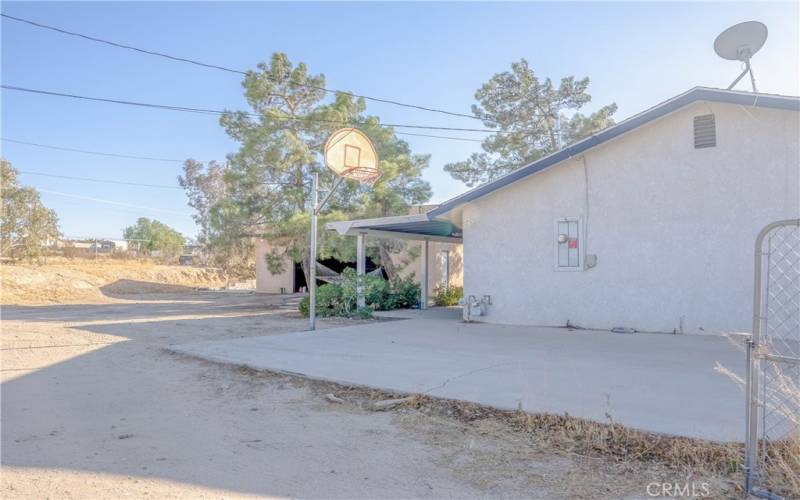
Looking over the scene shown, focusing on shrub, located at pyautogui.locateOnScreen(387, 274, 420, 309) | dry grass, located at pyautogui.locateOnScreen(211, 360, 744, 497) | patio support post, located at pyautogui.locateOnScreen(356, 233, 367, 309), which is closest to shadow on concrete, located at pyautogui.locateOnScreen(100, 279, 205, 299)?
shrub, located at pyautogui.locateOnScreen(387, 274, 420, 309)

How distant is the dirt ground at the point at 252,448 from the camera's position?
305 cm

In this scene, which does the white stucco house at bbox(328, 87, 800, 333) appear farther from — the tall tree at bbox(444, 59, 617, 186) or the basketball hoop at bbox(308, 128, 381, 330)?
the tall tree at bbox(444, 59, 617, 186)

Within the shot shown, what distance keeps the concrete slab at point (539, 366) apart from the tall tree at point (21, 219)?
20471mm

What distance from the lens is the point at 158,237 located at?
49312mm

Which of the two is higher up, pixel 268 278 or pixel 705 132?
pixel 705 132

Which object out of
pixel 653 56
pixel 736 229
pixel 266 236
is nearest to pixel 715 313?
pixel 736 229

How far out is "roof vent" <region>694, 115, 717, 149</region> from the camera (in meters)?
8.77

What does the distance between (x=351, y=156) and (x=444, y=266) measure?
9.99 m

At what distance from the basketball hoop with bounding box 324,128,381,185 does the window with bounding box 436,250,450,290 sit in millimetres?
9047

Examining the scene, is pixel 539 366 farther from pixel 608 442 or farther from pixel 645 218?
pixel 645 218

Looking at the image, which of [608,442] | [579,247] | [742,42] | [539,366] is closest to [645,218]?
[579,247]

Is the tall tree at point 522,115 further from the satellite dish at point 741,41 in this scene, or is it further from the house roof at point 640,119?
the satellite dish at point 741,41

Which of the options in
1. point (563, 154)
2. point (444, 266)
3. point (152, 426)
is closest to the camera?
point (152, 426)


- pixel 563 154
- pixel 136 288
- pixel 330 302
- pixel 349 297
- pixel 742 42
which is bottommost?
pixel 136 288
